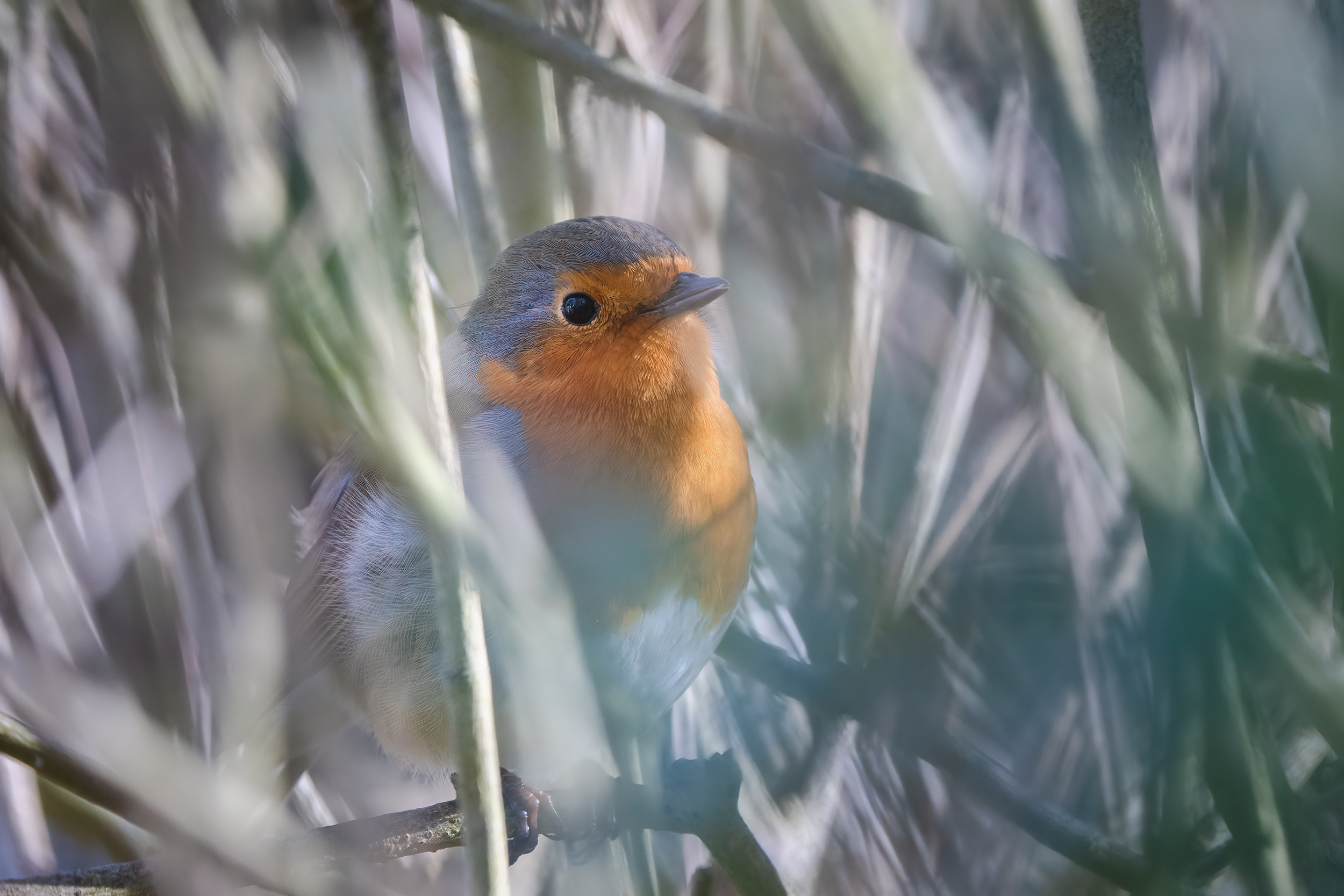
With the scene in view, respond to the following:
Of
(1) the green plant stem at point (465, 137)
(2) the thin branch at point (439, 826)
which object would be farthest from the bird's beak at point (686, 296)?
(2) the thin branch at point (439, 826)

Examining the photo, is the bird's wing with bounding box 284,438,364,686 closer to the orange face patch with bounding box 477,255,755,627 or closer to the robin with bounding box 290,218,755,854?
the robin with bounding box 290,218,755,854

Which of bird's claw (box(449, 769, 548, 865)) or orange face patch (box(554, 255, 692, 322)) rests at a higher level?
orange face patch (box(554, 255, 692, 322))

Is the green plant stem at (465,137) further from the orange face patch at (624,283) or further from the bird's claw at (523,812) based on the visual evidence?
the bird's claw at (523,812)

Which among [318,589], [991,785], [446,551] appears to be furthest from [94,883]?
[991,785]

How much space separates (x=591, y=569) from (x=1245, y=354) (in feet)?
2.97

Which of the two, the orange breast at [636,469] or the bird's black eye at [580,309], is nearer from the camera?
the orange breast at [636,469]

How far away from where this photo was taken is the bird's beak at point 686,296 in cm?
174

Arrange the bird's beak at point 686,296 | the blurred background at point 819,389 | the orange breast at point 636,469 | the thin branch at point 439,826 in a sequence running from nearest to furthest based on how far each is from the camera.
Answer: the blurred background at point 819,389, the thin branch at point 439,826, the orange breast at point 636,469, the bird's beak at point 686,296

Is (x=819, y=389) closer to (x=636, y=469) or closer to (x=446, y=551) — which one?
(x=636, y=469)

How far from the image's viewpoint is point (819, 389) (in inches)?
76.3

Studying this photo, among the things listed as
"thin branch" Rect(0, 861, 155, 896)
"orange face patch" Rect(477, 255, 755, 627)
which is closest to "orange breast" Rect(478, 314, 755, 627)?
"orange face patch" Rect(477, 255, 755, 627)

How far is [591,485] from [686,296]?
36 centimetres

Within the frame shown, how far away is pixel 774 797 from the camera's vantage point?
1655mm

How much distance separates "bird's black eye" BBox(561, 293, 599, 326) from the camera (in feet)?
6.03
